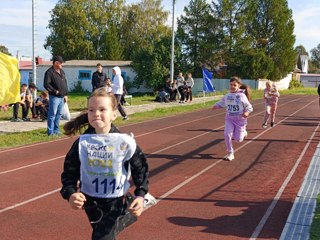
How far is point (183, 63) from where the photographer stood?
4309cm

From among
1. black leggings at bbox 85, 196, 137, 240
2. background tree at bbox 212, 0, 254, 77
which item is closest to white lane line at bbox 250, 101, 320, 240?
black leggings at bbox 85, 196, 137, 240

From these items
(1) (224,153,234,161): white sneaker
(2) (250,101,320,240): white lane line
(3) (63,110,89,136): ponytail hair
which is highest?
(3) (63,110,89,136): ponytail hair

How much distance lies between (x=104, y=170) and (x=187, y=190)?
3.61 m

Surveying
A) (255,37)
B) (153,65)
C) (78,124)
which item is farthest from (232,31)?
(78,124)

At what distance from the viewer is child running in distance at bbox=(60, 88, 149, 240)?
289 centimetres

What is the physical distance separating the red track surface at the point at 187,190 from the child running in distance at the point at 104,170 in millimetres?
1625

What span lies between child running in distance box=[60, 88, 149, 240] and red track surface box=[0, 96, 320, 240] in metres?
1.63

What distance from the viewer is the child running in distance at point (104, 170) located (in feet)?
9.48

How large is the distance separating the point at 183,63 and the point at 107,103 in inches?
1602

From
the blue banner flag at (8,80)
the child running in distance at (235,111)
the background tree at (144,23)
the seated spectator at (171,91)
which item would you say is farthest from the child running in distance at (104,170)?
the background tree at (144,23)

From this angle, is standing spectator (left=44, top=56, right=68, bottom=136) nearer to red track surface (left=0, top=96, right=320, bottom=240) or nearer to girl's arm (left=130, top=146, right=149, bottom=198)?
red track surface (left=0, top=96, right=320, bottom=240)

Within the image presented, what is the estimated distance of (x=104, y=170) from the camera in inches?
114

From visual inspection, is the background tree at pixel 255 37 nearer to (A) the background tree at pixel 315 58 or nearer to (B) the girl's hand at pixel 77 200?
(B) the girl's hand at pixel 77 200

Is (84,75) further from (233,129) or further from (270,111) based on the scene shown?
(233,129)
